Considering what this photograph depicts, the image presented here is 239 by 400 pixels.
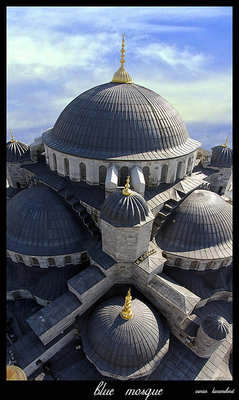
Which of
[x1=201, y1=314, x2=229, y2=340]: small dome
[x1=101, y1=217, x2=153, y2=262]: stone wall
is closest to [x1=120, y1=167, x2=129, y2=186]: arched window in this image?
[x1=101, y1=217, x2=153, y2=262]: stone wall

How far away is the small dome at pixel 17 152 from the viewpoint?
25.7 m

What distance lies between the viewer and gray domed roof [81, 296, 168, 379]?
1453 cm

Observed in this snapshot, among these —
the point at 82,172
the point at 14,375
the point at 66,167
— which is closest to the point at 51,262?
the point at 82,172

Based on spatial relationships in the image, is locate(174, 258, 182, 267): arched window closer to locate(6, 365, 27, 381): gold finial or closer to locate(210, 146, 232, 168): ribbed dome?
locate(6, 365, 27, 381): gold finial

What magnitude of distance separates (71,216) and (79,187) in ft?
9.44

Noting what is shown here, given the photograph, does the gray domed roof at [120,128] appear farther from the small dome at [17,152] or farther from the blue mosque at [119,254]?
the small dome at [17,152]

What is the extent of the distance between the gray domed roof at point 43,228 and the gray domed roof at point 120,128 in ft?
16.5

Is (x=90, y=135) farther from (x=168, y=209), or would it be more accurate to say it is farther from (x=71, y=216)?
(x=168, y=209)

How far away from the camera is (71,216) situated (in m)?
20.4

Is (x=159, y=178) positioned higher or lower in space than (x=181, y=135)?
lower

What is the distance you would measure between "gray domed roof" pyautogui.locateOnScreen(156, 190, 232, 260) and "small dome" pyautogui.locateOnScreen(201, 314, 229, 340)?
16.2 ft
